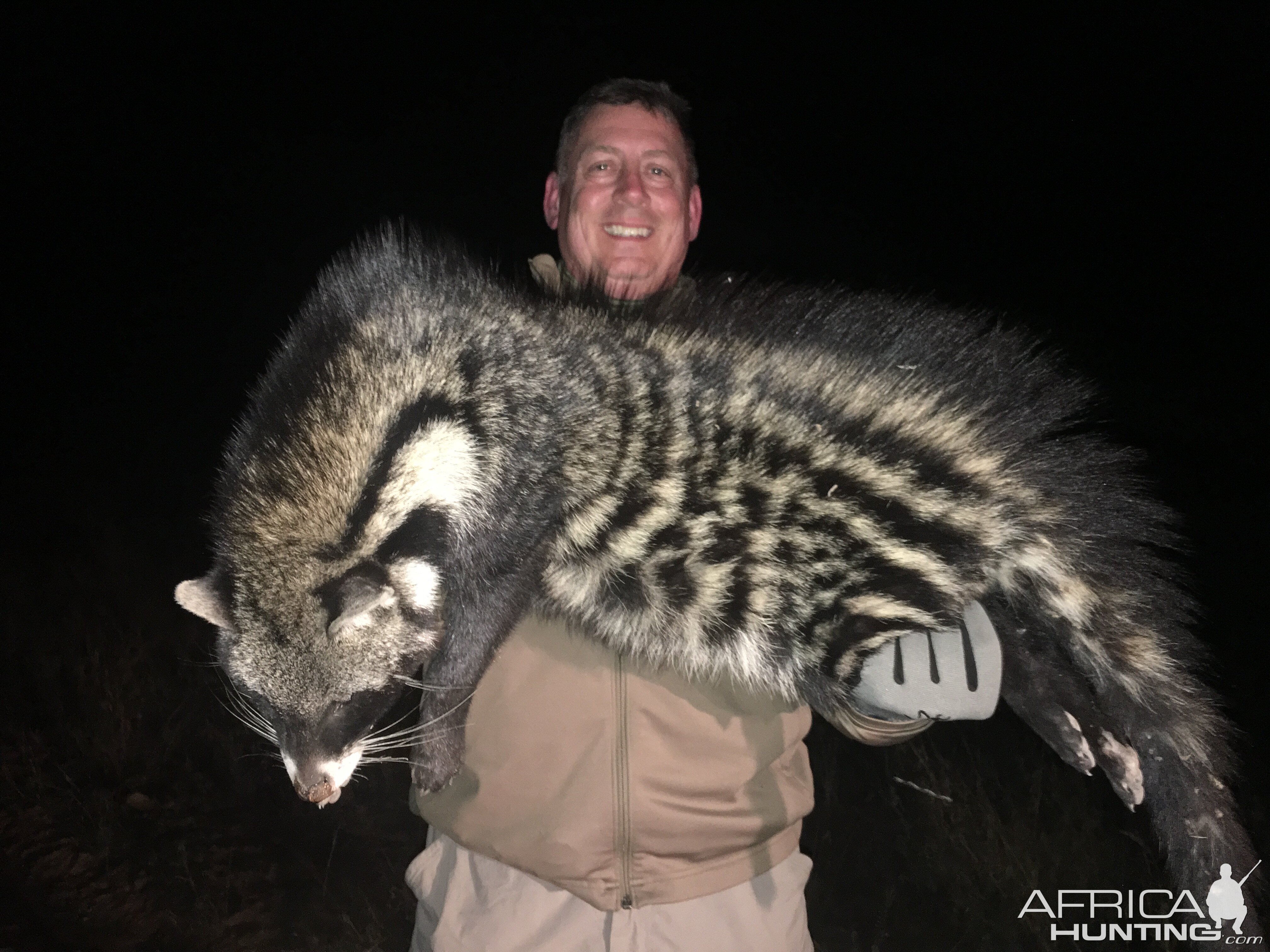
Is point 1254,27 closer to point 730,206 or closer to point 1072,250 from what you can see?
point 1072,250

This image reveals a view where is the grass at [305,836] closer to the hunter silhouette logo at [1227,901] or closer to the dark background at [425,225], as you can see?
the dark background at [425,225]

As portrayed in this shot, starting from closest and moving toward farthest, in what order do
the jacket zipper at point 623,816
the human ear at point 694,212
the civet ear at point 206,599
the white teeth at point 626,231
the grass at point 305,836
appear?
1. the civet ear at point 206,599
2. the jacket zipper at point 623,816
3. the white teeth at point 626,231
4. the human ear at point 694,212
5. the grass at point 305,836

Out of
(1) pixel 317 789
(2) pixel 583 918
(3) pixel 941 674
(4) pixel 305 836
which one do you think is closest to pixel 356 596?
(1) pixel 317 789

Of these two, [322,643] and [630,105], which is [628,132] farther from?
[322,643]

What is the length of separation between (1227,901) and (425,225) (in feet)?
8.14

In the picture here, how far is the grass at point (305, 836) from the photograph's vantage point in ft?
12.9

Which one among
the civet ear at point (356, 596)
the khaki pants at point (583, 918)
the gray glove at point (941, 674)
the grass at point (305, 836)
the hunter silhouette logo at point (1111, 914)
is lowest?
the grass at point (305, 836)

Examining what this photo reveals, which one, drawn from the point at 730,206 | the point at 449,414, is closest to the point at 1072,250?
the point at 730,206

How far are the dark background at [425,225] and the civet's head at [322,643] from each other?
97cm

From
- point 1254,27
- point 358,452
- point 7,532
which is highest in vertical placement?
point 1254,27

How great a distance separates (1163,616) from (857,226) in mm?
6955

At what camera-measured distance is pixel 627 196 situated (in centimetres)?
264

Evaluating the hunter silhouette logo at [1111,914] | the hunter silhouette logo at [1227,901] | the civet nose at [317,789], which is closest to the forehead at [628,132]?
the civet nose at [317,789]

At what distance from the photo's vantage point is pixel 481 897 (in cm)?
211
